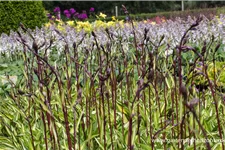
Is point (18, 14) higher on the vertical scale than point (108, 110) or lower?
higher

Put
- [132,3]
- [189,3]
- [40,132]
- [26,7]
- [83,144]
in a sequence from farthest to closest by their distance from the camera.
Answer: [189,3]
[132,3]
[26,7]
[40,132]
[83,144]

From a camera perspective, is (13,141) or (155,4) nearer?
(13,141)

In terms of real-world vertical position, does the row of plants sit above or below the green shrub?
below

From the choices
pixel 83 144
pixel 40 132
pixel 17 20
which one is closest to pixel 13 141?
→ pixel 40 132

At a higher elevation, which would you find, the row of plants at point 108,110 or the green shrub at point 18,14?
the green shrub at point 18,14

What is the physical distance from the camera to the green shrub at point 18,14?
28.8ft

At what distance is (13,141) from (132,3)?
87.5ft

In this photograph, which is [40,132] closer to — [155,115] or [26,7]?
[155,115]

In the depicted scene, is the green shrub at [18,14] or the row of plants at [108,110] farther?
the green shrub at [18,14]

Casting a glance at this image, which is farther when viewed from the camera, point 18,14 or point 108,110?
point 18,14

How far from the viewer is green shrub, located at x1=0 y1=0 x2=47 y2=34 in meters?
8.77

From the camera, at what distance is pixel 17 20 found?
29.2 ft

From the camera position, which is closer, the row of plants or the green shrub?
the row of plants

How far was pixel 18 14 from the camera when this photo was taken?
886 centimetres
